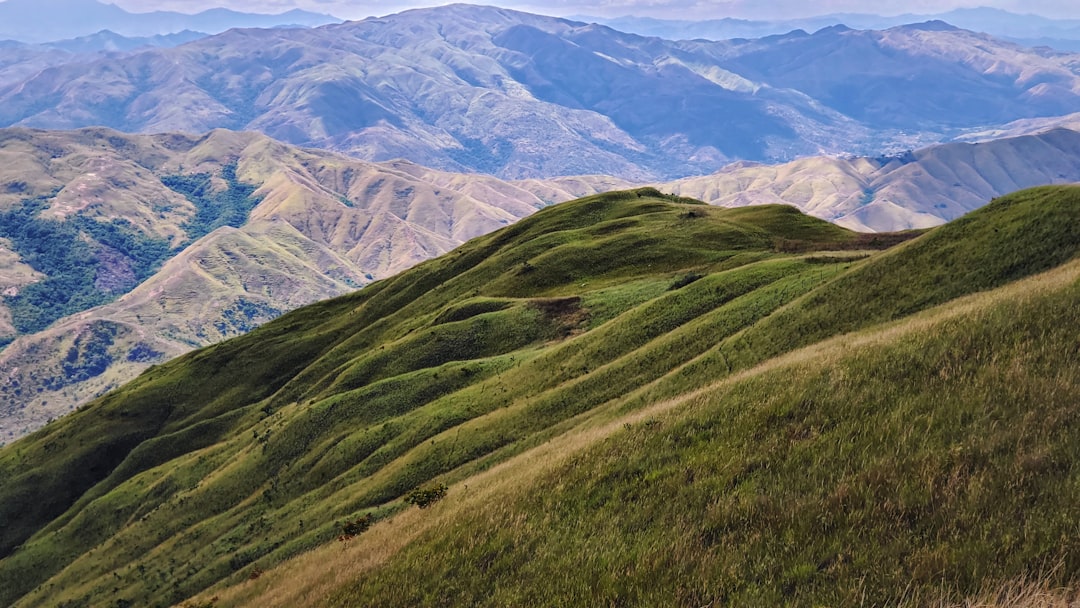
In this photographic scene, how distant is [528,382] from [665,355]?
14092mm

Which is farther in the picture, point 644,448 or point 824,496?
point 644,448

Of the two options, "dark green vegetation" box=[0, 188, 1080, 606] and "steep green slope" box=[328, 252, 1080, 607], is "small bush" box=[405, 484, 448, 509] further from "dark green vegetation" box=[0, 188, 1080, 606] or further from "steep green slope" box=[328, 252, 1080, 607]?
"steep green slope" box=[328, 252, 1080, 607]

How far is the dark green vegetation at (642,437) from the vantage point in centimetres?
1329

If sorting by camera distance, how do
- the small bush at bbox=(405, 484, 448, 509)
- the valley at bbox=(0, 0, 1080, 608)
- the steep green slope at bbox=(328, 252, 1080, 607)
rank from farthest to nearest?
the small bush at bbox=(405, 484, 448, 509)
the valley at bbox=(0, 0, 1080, 608)
the steep green slope at bbox=(328, 252, 1080, 607)

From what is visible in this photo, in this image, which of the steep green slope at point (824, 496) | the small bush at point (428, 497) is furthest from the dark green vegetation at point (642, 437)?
the small bush at point (428, 497)

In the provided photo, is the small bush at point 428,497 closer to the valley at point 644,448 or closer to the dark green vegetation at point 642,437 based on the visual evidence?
the valley at point 644,448

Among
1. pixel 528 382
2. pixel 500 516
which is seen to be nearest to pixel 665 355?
pixel 528 382

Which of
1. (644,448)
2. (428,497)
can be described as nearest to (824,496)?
(644,448)

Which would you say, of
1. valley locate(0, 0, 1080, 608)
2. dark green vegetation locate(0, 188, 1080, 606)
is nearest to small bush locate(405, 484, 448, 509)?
valley locate(0, 0, 1080, 608)

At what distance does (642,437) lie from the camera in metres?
21.2

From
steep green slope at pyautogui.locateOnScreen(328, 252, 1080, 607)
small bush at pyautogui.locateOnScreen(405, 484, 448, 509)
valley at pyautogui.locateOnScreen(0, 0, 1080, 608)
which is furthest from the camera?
small bush at pyautogui.locateOnScreen(405, 484, 448, 509)

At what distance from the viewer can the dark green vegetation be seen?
13289 millimetres

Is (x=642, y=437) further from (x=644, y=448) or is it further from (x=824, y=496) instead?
(x=824, y=496)

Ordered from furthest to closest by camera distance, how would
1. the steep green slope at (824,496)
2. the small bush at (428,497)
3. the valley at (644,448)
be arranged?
the small bush at (428,497)
the valley at (644,448)
the steep green slope at (824,496)
